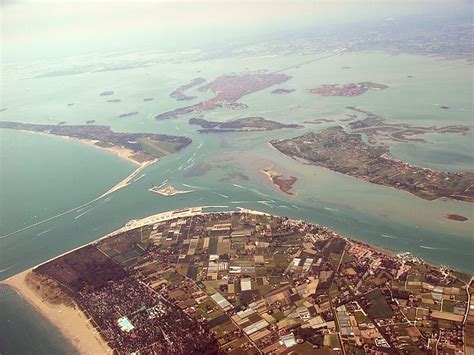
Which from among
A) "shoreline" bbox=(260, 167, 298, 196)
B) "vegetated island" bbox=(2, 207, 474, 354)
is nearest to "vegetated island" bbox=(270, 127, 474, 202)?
"shoreline" bbox=(260, 167, 298, 196)

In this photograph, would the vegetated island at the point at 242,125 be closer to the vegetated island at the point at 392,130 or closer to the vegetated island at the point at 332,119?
the vegetated island at the point at 332,119

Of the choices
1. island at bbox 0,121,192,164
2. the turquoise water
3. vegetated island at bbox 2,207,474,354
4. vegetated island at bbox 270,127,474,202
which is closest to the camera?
vegetated island at bbox 2,207,474,354

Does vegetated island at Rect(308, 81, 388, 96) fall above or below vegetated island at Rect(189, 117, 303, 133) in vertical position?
above

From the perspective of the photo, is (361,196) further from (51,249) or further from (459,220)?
(51,249)

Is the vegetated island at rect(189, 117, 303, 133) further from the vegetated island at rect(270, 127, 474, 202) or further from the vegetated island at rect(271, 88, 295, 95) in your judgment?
the vegetated island at rect(271, 88, 295, 95)

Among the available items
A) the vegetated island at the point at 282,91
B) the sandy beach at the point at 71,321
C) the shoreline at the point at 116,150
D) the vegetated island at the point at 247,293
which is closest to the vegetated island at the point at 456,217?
the vegetated island at the point at 247,293
